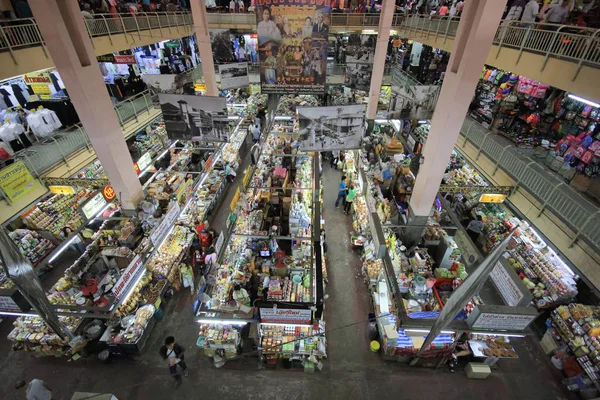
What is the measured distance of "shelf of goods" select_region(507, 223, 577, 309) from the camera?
7758mm

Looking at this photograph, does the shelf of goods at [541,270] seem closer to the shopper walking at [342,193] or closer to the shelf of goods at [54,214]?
A: the shopper walking at [342,193]

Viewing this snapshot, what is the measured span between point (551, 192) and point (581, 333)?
3700mm

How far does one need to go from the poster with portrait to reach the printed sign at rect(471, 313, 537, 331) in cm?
735

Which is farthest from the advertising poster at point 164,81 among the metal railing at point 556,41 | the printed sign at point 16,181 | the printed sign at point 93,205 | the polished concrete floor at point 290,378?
the metal railing at point 556,41

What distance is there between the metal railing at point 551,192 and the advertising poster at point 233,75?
1007 centimetres

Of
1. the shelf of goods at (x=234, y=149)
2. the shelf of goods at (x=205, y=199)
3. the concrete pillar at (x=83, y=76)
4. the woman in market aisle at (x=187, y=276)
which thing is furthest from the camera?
the shelf of goods at (x=234, y=149)

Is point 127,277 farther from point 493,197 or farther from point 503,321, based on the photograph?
point 493,197

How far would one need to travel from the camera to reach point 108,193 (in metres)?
8.04

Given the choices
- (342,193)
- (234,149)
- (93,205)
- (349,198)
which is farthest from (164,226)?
(234,149)

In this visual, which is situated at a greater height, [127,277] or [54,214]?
[127,277]

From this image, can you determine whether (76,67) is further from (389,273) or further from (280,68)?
(389,273)

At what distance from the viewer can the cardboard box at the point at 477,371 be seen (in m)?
7.07

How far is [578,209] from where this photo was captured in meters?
7.02

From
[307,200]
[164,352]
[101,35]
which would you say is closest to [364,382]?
[164,352]
